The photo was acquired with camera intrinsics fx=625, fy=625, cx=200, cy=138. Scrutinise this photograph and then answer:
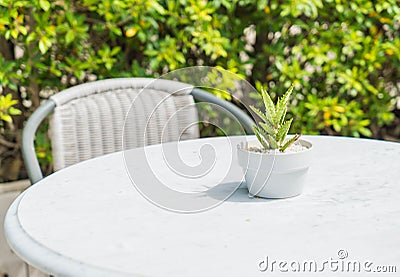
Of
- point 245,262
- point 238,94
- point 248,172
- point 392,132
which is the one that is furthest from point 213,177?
point 392,132

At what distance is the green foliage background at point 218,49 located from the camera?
2678mm

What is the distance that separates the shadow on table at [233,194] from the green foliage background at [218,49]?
130 centimetres

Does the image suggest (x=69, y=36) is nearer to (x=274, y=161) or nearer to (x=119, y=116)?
(x=119, y=116)

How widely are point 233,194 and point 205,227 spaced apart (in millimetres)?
227

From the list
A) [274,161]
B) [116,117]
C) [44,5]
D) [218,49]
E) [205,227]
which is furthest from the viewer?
[218,49]

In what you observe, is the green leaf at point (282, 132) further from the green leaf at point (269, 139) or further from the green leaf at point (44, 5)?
the green leaf at point (44, 5)

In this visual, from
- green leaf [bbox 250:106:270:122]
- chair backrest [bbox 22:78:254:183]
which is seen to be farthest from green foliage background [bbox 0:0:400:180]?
green leaf [bbox 250:106:270:122]

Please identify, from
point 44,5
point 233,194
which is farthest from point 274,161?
point 44,5

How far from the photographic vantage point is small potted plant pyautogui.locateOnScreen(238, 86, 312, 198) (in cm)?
139

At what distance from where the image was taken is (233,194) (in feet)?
4.78

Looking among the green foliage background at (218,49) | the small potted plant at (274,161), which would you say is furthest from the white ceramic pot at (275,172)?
the green foliage background at (218,49)

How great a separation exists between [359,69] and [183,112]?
115cm

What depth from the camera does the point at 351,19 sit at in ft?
9.92

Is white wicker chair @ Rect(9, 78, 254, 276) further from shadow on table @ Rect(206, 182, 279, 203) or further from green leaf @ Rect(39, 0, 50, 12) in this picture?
shadow on table @ Rect(206, 182, 279, 203)
